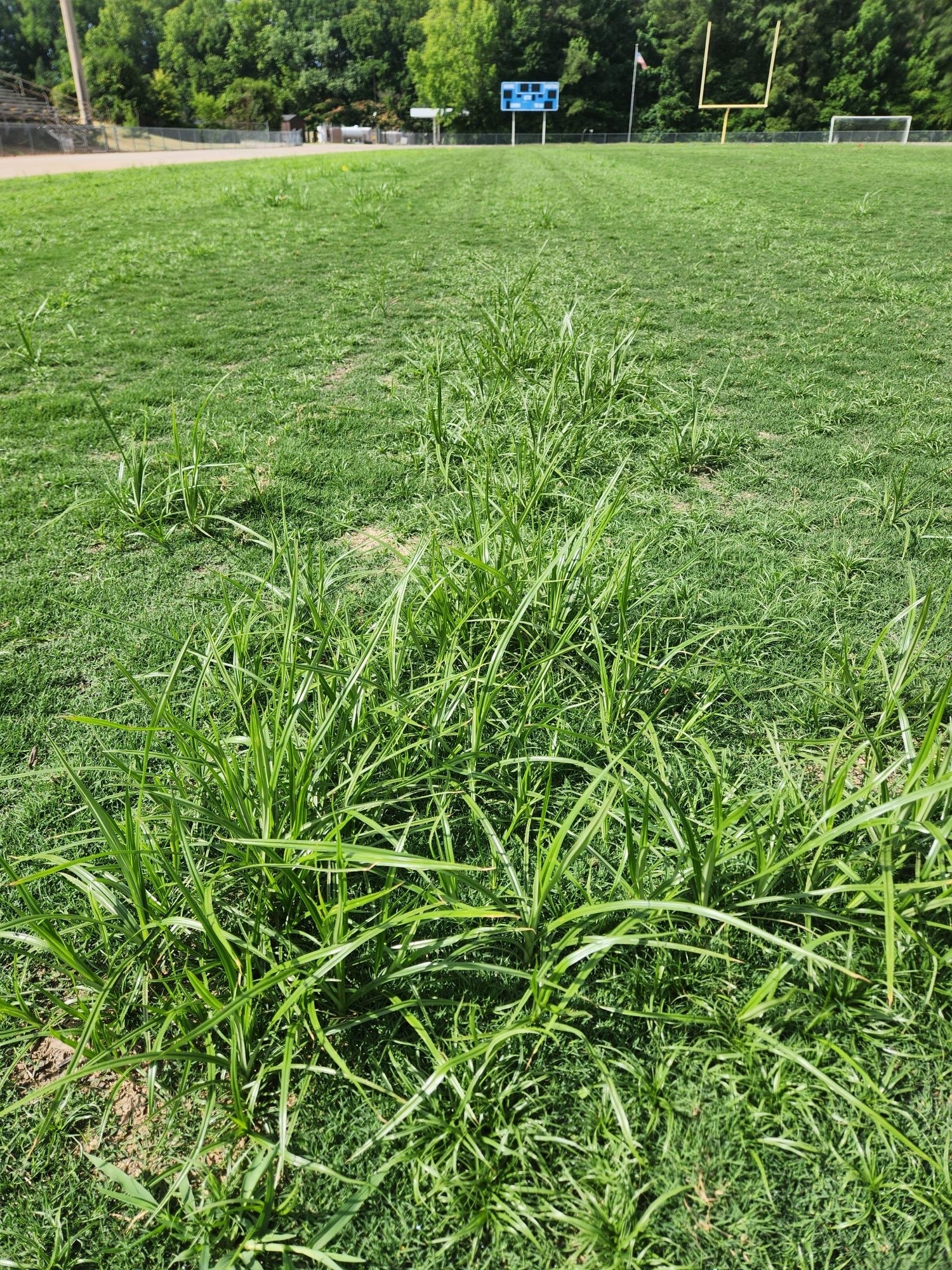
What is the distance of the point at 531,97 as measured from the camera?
52.2 meters

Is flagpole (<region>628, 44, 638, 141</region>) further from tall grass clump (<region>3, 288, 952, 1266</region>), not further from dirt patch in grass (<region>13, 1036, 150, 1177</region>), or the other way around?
dirt patch in grass (<region>13, 1036, 150, 1177</region>)

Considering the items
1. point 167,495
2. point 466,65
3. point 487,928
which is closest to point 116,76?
point 466,65

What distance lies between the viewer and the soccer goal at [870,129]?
38719 millimetres

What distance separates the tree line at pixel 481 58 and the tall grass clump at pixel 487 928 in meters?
61.5

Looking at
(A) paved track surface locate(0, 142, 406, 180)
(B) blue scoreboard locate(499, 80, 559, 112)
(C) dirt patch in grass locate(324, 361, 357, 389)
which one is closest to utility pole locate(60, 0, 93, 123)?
(A) paved track surface locate(0, 142, 406, 180)

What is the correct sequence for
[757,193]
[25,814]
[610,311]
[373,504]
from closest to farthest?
[25,814] < [373,504] < [610,311] < [757,193]

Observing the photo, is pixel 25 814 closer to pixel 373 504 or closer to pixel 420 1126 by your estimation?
pixel 420 1126

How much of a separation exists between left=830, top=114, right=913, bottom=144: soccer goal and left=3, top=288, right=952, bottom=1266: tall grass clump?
4547cm

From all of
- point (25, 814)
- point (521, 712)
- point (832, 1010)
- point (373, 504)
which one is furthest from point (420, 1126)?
point (373, 504)

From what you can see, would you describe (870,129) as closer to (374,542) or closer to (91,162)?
(91,162)

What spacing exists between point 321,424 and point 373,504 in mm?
966

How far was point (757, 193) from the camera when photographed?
12.3 metres

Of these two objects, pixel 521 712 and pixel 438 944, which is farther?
pixel 521 712

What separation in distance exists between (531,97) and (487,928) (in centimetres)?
6267
